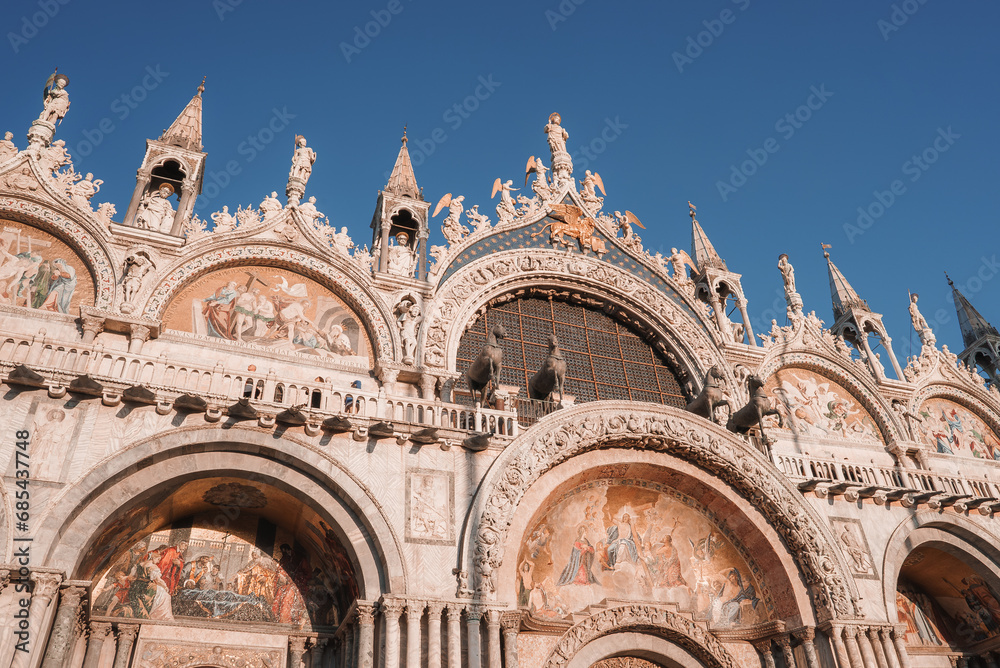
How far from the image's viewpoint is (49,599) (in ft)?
31.4

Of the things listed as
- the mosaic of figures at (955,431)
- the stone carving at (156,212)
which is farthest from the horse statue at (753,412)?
the stone carving at (156,212)

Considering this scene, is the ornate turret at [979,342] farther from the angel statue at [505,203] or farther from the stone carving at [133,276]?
the stone carving at [133,276]

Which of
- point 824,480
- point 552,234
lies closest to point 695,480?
point 824,480

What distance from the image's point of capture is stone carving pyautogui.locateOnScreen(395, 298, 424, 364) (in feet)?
50.5

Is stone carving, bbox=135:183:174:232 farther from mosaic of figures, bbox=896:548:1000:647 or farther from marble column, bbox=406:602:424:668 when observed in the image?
mosaic of figures, bbox=896:548:1000:647

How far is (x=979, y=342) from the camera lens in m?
24.4

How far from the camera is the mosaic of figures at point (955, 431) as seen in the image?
20.3m

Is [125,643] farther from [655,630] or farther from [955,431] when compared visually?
[955,431]

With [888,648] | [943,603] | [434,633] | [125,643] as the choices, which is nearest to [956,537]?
[943,603]

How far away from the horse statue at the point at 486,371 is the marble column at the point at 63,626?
23.6 ft

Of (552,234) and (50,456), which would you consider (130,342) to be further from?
(552,234)

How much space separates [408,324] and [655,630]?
25.4 feet

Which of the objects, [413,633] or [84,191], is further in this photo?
[84,191]

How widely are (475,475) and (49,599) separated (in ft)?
20.7
